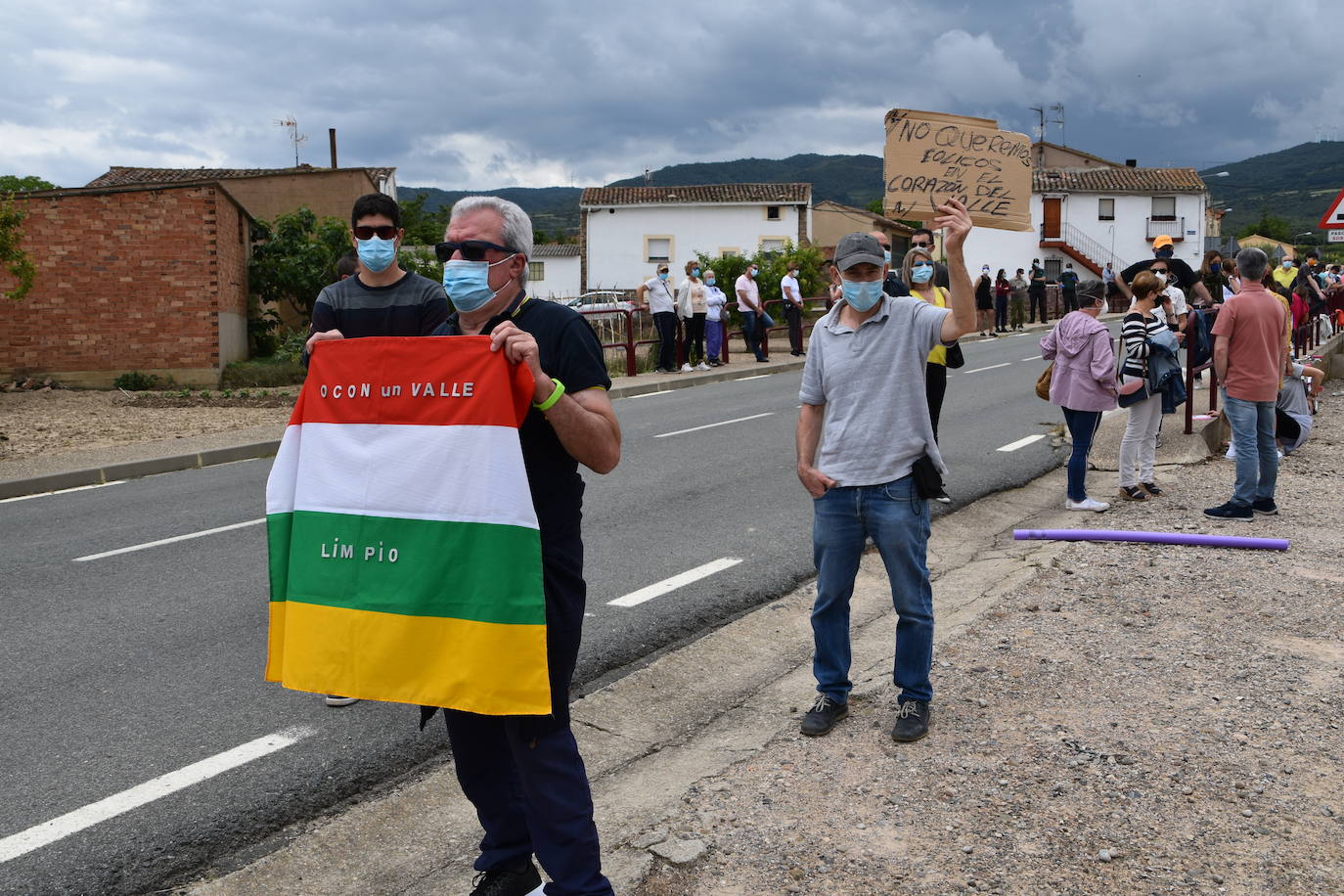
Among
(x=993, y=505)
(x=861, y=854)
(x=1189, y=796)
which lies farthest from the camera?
(x=993, y=505)

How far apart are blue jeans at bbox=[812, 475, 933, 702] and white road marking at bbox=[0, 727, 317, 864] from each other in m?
2.06

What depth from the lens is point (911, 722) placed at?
14.1 ft

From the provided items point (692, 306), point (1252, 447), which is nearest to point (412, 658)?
point (1252, 447)

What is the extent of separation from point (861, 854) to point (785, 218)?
5774 centimetres

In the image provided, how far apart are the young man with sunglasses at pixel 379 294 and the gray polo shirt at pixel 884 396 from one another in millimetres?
1586

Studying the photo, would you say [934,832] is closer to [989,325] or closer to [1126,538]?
[1126,538]

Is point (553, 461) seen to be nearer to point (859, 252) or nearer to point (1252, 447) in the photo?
point (859, 252)

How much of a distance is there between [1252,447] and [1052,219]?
211 ft

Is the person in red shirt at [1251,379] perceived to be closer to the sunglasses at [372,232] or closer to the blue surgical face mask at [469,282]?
the sunglasses at [372,232]

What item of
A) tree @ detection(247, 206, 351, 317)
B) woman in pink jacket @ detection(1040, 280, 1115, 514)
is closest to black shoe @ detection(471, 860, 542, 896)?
woman in pink jacket @ detection(1040, 280, 1115, 514)

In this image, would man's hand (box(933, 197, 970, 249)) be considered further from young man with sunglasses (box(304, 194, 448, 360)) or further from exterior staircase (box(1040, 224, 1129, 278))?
exterior staircase (box(1040, 224, 1129, 278))

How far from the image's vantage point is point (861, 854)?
3375mm

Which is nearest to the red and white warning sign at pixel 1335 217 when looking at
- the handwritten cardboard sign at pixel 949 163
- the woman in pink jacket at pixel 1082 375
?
the woman in pink jacket at pixel 1082 375

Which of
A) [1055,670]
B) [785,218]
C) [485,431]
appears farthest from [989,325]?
[485,431]
